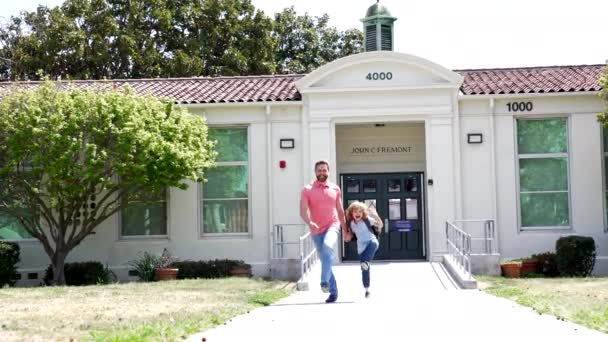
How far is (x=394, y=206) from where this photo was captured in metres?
25.6

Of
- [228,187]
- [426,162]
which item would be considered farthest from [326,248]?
[228,187]

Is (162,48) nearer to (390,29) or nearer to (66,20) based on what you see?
(66,20)

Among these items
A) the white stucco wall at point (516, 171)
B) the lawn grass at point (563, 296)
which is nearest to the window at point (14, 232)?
the white stucco wall at point (516, 171)

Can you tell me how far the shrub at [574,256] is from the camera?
21.6 m

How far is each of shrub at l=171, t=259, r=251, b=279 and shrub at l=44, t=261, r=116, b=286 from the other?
174cm

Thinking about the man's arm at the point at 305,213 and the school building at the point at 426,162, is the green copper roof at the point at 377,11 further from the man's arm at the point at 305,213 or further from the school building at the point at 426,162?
the man's arm at the point at 305,213

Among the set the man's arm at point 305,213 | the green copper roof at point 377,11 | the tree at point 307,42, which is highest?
the tree at point 307,42

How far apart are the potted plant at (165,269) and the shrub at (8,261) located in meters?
3.12

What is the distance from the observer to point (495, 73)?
25078 millimetres

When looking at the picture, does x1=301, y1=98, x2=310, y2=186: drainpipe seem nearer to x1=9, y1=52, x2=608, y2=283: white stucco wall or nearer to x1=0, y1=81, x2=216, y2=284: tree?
x1=9, y1=52, x2=608, y2=283: white stucco wall

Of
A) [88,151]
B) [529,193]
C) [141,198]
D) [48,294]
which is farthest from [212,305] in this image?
[529,193]

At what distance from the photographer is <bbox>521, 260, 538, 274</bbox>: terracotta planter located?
22.0m

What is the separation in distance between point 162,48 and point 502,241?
19729 mm

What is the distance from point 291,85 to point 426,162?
3716 mm
